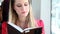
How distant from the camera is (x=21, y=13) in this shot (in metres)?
1.30

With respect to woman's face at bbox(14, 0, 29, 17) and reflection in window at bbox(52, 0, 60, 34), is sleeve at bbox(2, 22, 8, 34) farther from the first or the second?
reflection in window at bbox(52, 0, 60, 34)

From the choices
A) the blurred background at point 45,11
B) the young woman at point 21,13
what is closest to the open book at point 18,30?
the young woman at point 21,13

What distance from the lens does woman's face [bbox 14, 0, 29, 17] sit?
1.27 metres

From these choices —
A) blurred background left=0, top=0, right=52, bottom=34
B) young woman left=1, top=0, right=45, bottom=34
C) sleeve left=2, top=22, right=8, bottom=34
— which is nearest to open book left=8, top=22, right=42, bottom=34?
sleeve left=2, top=22, right=8, bottom=34

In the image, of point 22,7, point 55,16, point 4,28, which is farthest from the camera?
point 55,16

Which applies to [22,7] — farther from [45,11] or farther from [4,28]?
[45,11]

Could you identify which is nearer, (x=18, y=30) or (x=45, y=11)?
(x=18, y=30)

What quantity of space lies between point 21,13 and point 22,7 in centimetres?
6

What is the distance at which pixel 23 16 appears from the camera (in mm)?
1293

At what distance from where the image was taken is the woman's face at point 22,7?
50.1 inches

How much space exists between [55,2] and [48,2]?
91mm

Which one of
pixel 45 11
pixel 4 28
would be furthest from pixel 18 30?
pixel 45 11

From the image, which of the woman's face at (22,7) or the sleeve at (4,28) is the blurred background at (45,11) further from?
the sleeve at (4,28)

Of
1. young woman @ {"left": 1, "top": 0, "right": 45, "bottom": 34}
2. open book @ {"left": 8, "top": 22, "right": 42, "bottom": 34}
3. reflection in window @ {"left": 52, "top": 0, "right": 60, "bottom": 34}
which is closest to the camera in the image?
open book @ {"left": 8, "top": 22, "right": 42, "bottom": 34}
